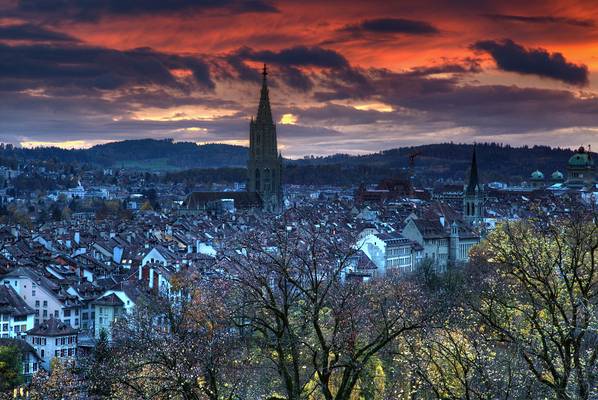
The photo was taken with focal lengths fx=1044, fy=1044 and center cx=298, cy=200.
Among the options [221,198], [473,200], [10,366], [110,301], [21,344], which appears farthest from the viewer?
[221,198]

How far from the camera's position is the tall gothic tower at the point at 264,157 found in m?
191

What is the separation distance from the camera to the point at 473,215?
145625mm

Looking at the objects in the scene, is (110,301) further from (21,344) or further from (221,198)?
(221,198)

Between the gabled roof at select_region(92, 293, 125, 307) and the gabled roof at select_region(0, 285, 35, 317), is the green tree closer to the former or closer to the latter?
the gabled roof at select_region(0, 285, 35, 317)

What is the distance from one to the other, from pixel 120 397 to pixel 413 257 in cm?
8036

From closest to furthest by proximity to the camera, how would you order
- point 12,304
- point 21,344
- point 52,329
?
point 21,344, point 52,329, point 12,304

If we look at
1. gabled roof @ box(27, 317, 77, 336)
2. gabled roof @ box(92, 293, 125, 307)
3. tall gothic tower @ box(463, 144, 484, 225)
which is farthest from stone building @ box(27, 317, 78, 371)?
tall gothic tower @ box(463, 144, 484, 225)

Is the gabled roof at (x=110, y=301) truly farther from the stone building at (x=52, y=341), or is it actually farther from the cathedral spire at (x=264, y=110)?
the cathedral spire at (x=264, y=110)

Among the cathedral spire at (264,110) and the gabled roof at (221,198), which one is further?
the cathedral spire at (264,110)

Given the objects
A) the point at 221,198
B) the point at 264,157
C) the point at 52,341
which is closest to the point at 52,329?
the point at 52,341

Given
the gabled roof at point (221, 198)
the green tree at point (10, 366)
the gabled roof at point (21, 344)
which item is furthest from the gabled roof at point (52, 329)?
the gabled roof at point (221, 198)

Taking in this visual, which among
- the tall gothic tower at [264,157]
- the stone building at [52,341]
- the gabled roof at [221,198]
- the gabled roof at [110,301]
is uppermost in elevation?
the tall gothic tower at [264,157]

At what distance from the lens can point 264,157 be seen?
192 meters

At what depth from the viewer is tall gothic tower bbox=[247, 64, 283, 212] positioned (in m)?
191
